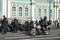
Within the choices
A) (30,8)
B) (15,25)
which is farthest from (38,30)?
(30,8)

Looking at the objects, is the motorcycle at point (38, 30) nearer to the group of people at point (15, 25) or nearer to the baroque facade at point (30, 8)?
the group of people at point (15, 25)

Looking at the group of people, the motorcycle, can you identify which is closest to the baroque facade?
the group of people

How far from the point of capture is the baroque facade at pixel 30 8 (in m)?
37.2

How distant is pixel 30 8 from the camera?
38.9 meters

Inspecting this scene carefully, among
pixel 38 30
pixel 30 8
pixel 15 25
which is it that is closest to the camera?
pixel 38 30

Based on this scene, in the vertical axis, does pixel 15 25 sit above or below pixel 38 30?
above

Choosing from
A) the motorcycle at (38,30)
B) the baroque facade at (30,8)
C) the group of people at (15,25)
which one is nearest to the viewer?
the motorcycle at (38,30)

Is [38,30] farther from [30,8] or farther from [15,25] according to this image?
[30,8]

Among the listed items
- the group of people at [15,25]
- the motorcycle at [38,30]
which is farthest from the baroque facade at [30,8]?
the motorcycle at [38,30]

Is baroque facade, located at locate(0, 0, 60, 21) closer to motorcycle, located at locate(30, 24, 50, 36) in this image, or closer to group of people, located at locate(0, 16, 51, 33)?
group of people, located at locate(0, 16, 51, 33)

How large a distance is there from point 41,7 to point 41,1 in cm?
110

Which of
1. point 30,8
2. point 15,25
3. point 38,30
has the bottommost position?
point 38,30

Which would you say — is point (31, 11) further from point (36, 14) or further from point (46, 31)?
point (46, 31)

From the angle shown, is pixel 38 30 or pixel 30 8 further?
pixel 30 8
